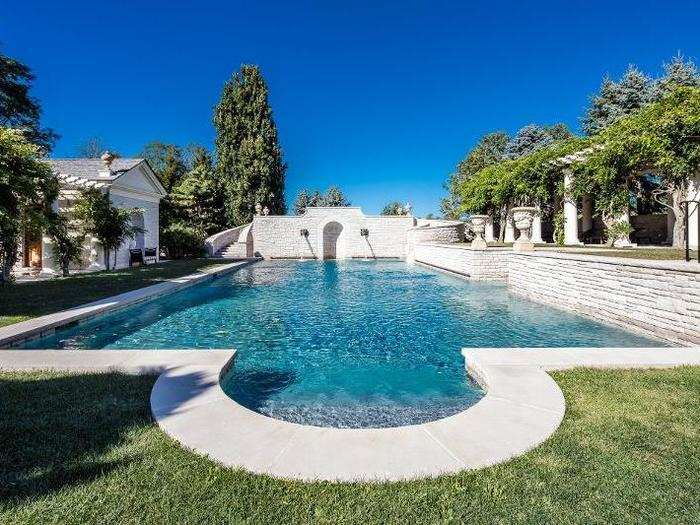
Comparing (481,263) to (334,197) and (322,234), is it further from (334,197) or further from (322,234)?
(334,197)

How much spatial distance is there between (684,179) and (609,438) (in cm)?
1775

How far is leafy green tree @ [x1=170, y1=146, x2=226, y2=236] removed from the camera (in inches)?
1129

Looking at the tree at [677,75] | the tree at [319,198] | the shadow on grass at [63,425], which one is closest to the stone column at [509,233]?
the tree at [677,75]

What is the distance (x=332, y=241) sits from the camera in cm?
3288

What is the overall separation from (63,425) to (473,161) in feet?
149

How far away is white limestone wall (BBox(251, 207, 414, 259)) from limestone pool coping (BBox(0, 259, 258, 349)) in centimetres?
1752

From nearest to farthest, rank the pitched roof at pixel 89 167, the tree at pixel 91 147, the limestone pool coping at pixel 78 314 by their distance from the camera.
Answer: the limestone pool coping at pixel 78 314 < the pitched roof at pixel 89 167 < the tree at pixel 91 147

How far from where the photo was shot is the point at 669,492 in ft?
7.41

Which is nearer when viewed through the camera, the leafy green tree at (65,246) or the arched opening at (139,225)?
the leafy green tree at (65,246)

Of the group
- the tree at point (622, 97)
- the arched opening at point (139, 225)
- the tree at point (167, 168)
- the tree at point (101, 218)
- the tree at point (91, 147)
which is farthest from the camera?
the tree at point (91, 147)

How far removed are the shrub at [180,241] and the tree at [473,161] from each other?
28.1 m

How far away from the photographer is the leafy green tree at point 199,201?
28.7m

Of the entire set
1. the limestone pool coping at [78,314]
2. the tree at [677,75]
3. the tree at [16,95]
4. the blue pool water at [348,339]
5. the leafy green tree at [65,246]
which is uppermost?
the tree at [677,75]

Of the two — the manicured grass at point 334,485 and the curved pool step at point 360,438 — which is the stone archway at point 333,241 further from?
the manicured grass at point 334,485
